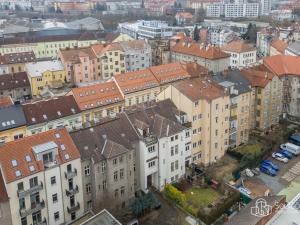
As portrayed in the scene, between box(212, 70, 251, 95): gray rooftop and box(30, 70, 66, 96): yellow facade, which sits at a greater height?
box(212, 70, 251, 95): gray rooftop

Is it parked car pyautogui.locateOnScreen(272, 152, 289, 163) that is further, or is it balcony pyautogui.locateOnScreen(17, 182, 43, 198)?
parked car pyautogui.locateOnScreen(272, 152, 289, 163)

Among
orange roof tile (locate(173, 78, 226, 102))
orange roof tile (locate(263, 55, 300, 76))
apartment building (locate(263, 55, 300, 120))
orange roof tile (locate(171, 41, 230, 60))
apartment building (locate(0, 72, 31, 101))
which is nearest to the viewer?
orange roof tile (locate(173, 78, 226, 102))

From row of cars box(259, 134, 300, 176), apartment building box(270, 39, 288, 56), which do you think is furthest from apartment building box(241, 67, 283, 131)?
apartment building box(270, 39, 288, 56)

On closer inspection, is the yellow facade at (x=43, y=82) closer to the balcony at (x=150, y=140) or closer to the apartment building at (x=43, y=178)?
the balcony at (x=150, y=140)

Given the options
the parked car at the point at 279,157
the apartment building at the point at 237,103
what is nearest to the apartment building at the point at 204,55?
the apartment building at the point at 237,103

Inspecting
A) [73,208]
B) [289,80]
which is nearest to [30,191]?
[73,208]

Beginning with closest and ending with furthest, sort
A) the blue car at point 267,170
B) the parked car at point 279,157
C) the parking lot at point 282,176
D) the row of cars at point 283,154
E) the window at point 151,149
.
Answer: the window at point 151,149 < the parking lot at point 282,176 < the blue car at point 267,170 < the row of cars at point 283,154 < the parked car at point 279,157

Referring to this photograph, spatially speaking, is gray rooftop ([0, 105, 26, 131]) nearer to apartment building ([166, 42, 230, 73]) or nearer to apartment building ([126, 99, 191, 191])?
apartment building ([126, 99, 191, 191])
